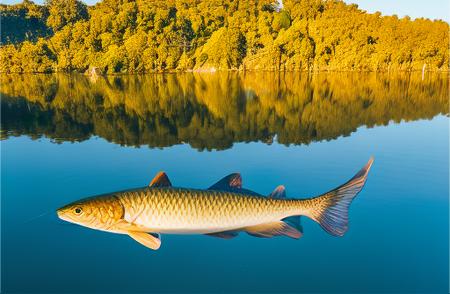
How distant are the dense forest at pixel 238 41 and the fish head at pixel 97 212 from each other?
61.3 m

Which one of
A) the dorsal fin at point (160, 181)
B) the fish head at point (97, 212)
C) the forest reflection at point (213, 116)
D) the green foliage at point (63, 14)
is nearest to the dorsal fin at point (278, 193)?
the dorsal fin at point (160, 181)

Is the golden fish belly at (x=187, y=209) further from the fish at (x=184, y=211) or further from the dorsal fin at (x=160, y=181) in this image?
the dorsal fin at (x=160, y=181)

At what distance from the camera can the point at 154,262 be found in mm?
5238

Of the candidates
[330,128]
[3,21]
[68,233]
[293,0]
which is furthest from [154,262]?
[3,21]

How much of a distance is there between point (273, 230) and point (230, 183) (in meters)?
0.79

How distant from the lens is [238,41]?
67.3m

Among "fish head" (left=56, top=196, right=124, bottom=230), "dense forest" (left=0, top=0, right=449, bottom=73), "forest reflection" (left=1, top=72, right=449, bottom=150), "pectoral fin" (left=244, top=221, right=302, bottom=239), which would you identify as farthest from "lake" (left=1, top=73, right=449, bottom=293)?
"dense forest" (left=0, top=0, right=449, bottom=73)

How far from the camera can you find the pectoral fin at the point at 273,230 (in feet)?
13.7

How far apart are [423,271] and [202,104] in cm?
1896

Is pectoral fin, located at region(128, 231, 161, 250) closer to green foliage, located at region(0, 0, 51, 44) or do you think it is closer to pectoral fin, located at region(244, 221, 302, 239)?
pectoral fin, located at region(244, 221, 302, 239)

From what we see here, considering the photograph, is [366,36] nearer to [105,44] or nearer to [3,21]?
[105,44]

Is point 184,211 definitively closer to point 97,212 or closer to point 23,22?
point 97,212

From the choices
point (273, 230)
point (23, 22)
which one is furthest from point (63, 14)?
point (273, 230)

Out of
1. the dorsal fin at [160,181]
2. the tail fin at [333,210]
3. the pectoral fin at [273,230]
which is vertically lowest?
the pectoral fin at [273,230]
